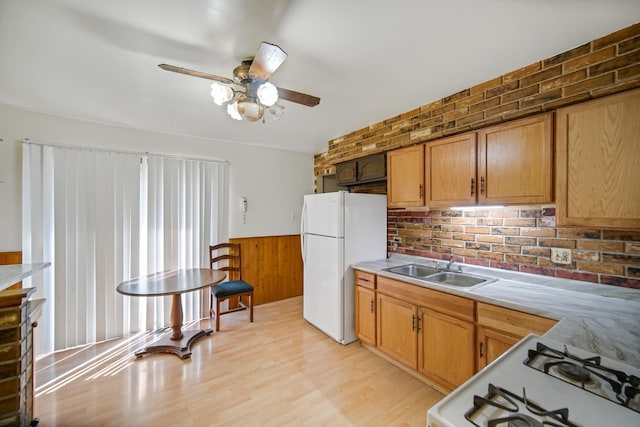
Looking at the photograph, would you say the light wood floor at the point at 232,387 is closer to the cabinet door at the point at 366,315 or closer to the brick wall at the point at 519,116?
the cabinet door at the point at 366,315

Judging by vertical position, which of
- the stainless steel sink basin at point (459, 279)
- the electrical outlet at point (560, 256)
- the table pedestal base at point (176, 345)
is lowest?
the table pedestal base at point (176, 345)

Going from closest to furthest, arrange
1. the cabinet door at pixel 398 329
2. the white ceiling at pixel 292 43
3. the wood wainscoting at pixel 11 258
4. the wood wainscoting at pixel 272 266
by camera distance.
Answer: the white ceiling at pixel 292 43 → the cabinet door at pixel 398 329 → the wood wainscoting at pixel 11 258 → the wood wainscoting at pixel 272 266

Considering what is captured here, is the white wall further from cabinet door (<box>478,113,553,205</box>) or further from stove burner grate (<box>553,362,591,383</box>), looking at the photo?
stove burner grate (<box>553,362,591,383</box>)

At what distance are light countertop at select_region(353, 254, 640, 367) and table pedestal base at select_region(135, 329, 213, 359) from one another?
219 centimetres

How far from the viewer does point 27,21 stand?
136 centimetres

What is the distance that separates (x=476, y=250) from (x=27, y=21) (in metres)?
3.41

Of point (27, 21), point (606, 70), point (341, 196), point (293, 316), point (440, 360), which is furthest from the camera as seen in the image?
point (293, 316)

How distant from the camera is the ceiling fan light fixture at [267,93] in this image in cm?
154

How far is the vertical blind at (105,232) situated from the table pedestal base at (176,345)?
510 millimetres

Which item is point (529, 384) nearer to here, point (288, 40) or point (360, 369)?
point (360, 369)

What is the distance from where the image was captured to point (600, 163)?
1477 mm

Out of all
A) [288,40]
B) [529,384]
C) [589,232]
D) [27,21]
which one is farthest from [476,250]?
[27,21]

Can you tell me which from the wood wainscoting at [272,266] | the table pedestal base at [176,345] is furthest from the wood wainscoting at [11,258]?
the wood wainscoting at [272,266]

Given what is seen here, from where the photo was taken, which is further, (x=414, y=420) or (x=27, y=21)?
(x=414, y=420)
